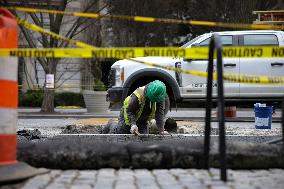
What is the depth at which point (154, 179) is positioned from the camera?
496 cm

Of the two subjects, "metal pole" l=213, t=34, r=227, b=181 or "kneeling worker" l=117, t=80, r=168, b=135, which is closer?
"metal pole" l=213, t=34, r=227, b=181

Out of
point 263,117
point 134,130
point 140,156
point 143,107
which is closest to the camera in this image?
point 140,156

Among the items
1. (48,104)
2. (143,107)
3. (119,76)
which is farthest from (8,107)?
(48,104)

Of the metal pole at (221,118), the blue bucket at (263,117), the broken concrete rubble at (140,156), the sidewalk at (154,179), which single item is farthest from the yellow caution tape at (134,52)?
the blue bucket at (263,117)

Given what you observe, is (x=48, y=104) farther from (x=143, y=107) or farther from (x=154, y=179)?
(x=154, y=179)

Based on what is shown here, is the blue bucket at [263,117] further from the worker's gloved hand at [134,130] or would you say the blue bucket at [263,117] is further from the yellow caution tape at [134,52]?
the yellow caution tape at [134,52]

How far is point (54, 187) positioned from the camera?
4559mm

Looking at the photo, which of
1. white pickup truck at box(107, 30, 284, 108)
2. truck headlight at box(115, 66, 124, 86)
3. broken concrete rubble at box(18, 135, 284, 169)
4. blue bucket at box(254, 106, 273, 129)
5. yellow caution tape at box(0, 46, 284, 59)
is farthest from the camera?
truck headlight at box(115, 66, 124, 86)

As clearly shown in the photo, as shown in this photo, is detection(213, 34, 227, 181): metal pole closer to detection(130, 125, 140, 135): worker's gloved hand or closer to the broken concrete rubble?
the broken concrete rubble

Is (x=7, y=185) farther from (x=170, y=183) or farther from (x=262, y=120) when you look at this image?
(x=262, y=120)

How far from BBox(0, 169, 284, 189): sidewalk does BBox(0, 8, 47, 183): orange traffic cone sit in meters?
0.19

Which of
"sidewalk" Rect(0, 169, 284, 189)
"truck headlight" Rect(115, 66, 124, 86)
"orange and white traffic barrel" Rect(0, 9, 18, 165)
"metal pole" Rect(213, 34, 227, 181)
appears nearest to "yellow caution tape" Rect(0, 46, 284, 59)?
"orange and white traffic barrel" Rect(0, 9, 18, 165)

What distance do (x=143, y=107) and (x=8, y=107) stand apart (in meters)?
4.06

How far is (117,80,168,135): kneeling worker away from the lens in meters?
8.37
